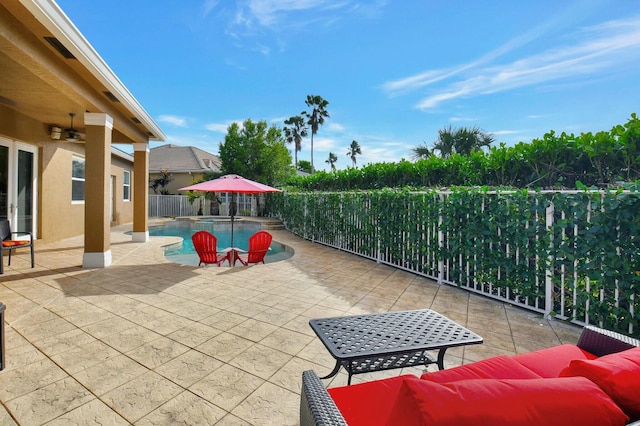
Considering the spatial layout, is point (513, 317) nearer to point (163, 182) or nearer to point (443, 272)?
point (443, 272)

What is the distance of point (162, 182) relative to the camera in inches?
907

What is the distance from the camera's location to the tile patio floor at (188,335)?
2.31 meters

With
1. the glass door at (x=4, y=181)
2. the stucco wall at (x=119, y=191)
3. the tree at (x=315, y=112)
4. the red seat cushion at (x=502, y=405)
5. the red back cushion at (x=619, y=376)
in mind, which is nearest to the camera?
the red seat cushion at (x=502, y=405)

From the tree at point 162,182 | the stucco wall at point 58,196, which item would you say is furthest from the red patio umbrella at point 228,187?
the tree at point 162,182

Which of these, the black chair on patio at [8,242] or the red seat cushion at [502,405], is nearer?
the red seat cushion at [502,405]

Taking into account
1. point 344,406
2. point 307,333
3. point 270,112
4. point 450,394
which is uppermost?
point 270,112

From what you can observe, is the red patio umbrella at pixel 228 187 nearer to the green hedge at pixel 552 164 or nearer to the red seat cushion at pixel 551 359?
the green hedge at pixel 552 164

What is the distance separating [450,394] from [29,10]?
18.1ft

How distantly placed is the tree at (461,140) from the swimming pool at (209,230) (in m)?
7.13

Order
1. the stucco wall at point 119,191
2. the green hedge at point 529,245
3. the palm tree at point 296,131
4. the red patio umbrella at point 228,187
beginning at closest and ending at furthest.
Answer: the green hedge at point 529,245 < the red patio umbrella at point 228,187 < the stucco wall at point 119,191 < the palm tree at point 296,131

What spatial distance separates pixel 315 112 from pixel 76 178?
3153cm

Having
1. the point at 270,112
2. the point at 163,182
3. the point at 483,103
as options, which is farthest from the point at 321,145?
the point at 483,103

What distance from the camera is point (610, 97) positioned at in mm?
7406

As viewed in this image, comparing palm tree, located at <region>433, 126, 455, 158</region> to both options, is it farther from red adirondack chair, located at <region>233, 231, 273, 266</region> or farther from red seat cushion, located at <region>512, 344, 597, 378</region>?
red seat cushion, located at <region>512, 344, 597, 378</region>
